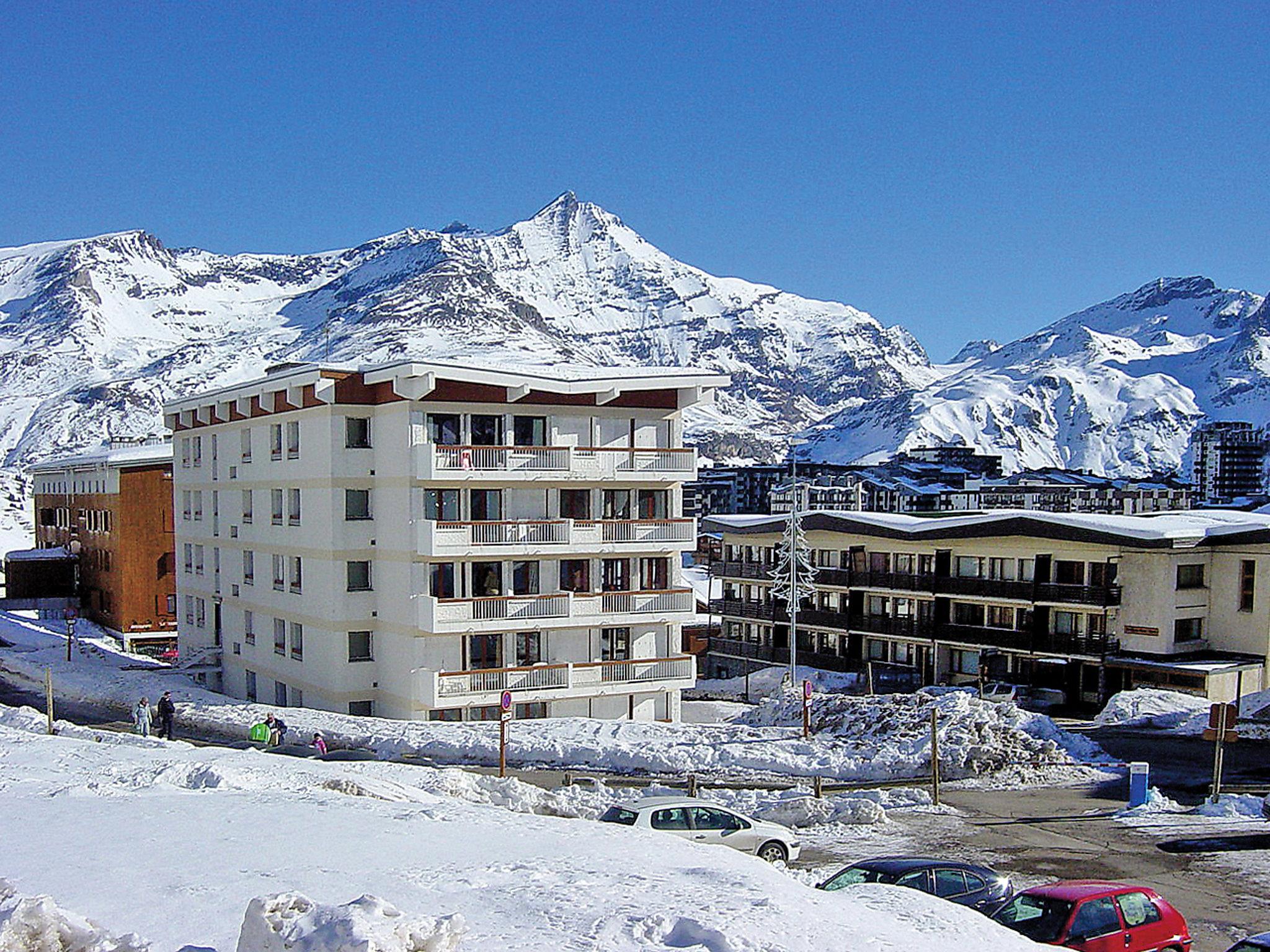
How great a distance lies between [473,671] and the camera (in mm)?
34531

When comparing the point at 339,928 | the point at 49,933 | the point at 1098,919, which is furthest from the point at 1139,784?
the point at 49,933

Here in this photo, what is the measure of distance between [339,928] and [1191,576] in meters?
43.9

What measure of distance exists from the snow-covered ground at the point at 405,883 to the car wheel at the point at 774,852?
252 cm

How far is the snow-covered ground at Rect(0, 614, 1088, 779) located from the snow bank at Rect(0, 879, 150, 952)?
68.2 feet

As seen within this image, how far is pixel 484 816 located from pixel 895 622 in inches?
1513

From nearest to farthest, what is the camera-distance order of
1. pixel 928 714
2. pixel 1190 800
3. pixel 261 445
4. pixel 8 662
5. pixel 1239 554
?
pixel 1190 800 < pixel 928 714 < pixel 261 445 < pixel 1239 554 < pixel 8 662

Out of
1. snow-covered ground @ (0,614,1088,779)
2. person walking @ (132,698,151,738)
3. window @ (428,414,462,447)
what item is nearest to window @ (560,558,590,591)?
snow-covered ground @ (0,614,1088,779)

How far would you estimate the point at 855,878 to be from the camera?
1666 centimetres

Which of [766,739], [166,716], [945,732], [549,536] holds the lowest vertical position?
[766,739]

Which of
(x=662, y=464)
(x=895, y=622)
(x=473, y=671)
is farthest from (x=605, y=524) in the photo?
(x=895, y=622)

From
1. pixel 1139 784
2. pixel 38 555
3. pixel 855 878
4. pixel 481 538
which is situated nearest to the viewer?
pixel 855 878

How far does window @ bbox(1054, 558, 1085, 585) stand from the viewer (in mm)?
48188

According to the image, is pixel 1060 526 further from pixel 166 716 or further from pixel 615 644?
pixel 166 716

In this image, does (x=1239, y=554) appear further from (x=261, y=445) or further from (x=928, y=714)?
(x=261, y=445)
